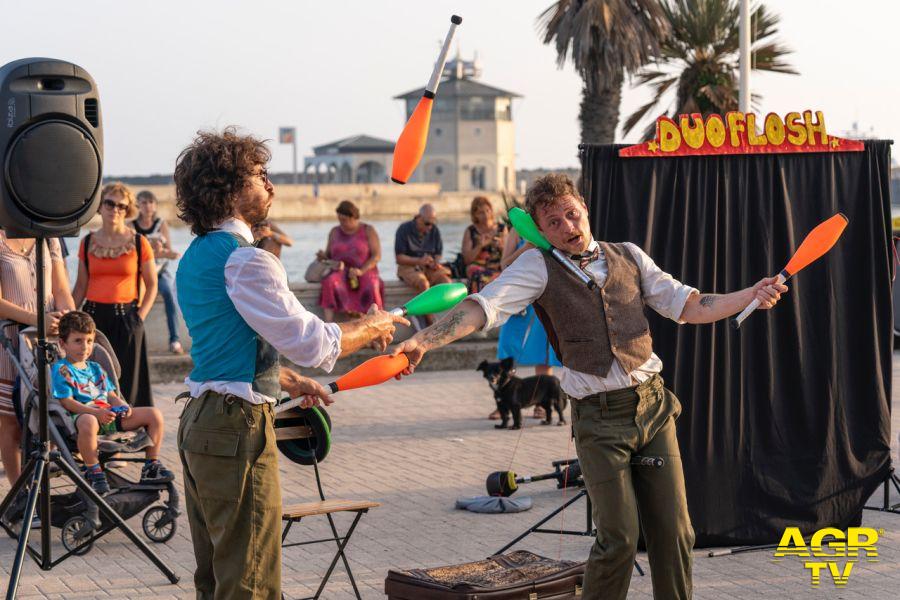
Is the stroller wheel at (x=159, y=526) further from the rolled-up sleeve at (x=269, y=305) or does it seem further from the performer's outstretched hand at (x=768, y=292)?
the performer's outstretched hand at (x=768, y=292)

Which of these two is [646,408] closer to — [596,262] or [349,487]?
[596,262]

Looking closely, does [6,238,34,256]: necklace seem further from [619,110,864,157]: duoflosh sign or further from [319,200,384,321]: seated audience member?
[319,200,384,321]: seated audience member

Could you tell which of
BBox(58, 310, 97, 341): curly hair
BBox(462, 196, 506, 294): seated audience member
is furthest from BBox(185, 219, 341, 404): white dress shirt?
BBox(462, 196, 506, 294): seated audience member

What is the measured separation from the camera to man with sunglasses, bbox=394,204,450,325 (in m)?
14.4

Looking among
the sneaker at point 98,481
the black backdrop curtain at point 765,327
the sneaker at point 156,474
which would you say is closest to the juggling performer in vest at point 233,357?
the black backdrop curtain at point 765,327

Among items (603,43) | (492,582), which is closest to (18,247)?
(492,582)

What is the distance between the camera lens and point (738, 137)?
6.96 metres

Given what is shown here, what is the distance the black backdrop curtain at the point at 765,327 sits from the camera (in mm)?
6961

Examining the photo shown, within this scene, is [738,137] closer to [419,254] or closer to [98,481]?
[98,481]

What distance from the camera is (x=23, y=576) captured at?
6.77 metres

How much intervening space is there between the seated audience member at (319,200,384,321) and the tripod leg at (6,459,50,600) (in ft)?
25.3

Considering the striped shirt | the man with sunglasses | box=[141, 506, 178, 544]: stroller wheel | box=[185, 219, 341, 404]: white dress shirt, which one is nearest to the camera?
box=[185, 219, 341, 404]: white dress shirt

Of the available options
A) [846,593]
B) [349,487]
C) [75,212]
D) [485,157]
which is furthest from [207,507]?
[485,157]

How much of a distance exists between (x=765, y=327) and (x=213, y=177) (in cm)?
364
